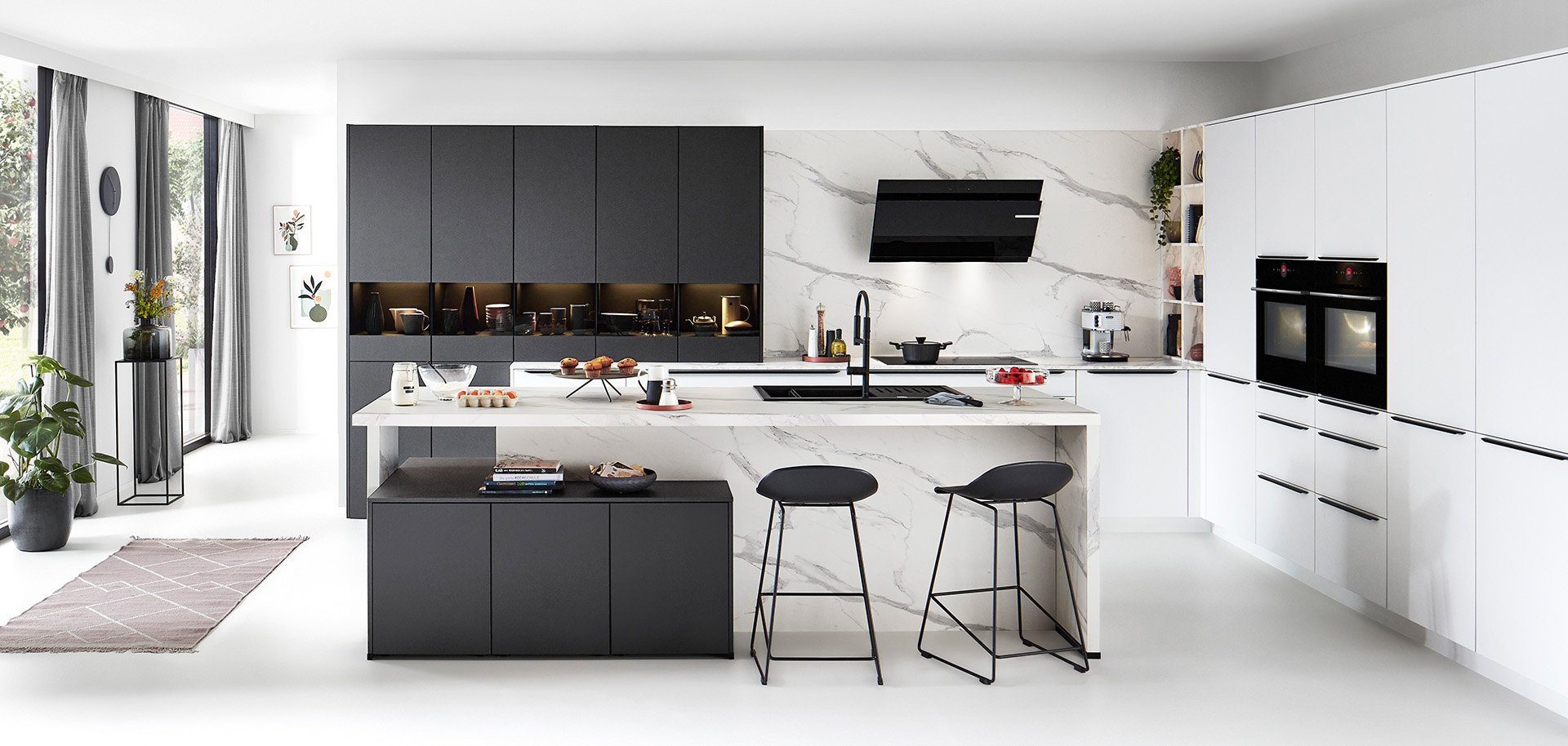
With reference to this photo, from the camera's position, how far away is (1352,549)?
4477mm

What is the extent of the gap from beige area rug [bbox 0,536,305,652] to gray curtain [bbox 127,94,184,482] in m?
1.34

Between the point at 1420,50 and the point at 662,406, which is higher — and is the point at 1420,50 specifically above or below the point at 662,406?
above

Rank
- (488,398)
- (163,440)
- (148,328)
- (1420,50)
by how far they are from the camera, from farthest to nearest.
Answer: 1. (163,440)
2. (148,328)
3. (1420,50)
4. (488,398)

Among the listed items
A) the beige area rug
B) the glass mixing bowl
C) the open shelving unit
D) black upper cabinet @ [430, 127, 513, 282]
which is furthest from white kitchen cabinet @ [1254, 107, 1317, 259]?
the beige area rug

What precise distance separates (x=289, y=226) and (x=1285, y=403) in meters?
7.80

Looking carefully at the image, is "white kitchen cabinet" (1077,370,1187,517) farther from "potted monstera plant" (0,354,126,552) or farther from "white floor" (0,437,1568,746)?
"potted monstera plant" (0,354,126,552)

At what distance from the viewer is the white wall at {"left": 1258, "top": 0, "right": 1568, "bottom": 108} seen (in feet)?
14.3

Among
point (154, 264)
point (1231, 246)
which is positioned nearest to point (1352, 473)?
point (1231, 246)

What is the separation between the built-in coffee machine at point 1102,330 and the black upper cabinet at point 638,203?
8.08 feet

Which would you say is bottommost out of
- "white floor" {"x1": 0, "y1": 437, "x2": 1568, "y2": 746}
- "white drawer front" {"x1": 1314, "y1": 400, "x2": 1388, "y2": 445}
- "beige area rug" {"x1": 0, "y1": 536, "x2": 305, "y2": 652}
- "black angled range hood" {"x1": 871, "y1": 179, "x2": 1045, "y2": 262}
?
"white floor" {"x1": 0, "y1": 437, "x2": 1568, "y2": 746}

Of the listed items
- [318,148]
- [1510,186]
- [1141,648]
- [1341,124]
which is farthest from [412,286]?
[1510,186]

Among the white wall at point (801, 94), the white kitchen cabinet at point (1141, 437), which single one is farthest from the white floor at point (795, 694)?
the white wall at point (801, 94)

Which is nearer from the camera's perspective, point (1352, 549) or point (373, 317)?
point (1352, 549)

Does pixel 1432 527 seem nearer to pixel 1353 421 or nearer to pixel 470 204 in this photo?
pixel 1353 421
